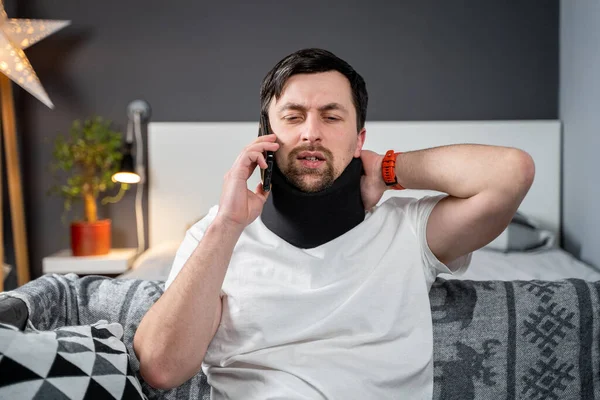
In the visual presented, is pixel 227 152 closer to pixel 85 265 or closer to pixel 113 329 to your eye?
pixel 85 265

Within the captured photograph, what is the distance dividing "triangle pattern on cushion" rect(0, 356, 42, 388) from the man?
0.27m

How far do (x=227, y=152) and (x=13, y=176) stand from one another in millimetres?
1122

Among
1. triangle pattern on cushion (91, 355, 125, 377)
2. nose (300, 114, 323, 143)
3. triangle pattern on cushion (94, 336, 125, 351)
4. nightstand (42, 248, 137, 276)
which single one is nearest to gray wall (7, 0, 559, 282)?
nightstand (42, 248, 137, 276)

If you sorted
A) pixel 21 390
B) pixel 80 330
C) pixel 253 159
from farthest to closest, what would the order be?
pixel 253 159
pixel 80 330
pixel 21 390

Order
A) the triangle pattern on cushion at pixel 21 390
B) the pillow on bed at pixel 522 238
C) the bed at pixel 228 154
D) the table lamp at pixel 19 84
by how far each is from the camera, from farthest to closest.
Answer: the bed at pixel 228 154
the pillow on bed at pixel 522 238
the table lamp at pixel 19 84
the triangle pattern on cushion at pixel 21 390

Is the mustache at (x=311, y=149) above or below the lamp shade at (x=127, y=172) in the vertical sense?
above

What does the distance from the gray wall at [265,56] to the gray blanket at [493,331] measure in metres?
1.98

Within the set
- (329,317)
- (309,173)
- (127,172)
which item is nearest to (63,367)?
(329,317)

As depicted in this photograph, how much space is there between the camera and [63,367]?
3.16 feet

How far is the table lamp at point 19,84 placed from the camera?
8.49ft

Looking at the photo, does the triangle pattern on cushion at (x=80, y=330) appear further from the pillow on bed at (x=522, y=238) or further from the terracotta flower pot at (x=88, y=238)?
the pillow on bed at (x=522, y=238)

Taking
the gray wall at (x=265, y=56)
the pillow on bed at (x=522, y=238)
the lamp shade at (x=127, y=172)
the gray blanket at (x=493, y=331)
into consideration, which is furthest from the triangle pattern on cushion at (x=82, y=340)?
the gray wall at (x=265, y=56)

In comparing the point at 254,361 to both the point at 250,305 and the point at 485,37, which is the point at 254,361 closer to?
the point at 250,305

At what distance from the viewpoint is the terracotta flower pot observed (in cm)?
292
